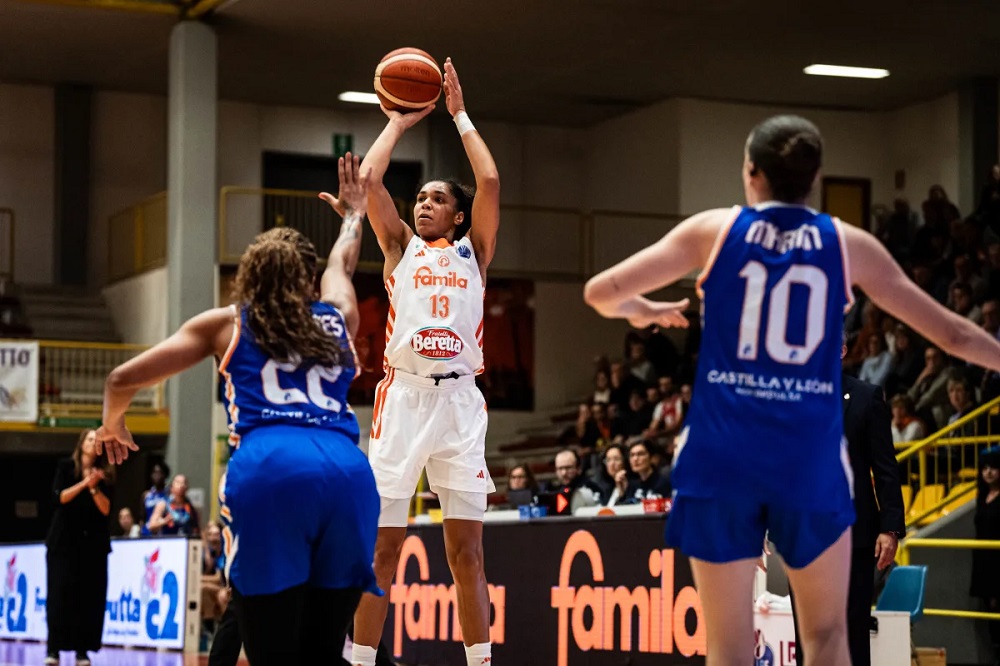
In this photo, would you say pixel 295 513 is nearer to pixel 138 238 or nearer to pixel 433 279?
pixel 433 279

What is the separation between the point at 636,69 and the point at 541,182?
193 inches

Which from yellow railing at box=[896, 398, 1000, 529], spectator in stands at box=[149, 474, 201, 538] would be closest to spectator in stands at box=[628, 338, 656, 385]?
yellow railing at box=[896, 398, 1000, 529]

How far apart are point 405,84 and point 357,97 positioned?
63.7ft

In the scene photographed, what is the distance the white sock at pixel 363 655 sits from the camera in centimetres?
658

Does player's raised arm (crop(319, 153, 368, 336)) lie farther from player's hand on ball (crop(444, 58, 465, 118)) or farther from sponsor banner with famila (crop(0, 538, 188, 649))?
sponsor banner with famila (crop(0, 538, 188, 649))

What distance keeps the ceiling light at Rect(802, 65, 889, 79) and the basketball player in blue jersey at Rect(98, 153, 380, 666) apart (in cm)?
1955

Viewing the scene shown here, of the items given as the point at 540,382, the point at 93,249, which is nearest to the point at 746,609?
the point at 540,382

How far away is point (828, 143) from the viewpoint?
25.6 metres

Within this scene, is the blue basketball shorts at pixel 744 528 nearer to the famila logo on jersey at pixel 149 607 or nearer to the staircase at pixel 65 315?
the famila logo on jersey at pixel 149 607

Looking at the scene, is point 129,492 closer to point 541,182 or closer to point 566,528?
point 541,182

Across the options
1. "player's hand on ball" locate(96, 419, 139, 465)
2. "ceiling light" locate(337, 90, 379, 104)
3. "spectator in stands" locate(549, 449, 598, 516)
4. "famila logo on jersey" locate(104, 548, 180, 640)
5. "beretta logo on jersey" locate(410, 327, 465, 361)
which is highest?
"ceiling light" locate(337, 90, 379, 104)

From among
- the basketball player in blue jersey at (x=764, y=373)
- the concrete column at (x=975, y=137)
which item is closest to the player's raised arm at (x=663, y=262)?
the basketball player in blue jersey at (x=764, y=373)

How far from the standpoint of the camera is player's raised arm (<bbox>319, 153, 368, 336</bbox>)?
4617 mm

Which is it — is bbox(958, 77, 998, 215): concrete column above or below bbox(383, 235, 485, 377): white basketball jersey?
above
